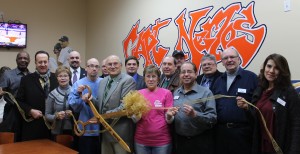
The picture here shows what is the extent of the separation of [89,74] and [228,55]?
165cm

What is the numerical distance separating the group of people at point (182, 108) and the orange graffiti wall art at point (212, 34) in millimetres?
801

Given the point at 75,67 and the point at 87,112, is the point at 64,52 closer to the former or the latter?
the point at 75,67

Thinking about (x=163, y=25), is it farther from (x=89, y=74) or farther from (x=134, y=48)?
(x=89, y=74)

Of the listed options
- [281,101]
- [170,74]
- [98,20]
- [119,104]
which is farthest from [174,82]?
[98,20]

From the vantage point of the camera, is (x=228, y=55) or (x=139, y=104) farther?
(x=228, y=55)

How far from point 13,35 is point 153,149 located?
5640 millimetres

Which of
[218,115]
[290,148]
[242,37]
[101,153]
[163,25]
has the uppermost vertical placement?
[163,25]

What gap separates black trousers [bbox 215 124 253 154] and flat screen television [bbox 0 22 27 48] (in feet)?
19.7

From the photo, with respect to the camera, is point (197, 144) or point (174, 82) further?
point (174, 82)

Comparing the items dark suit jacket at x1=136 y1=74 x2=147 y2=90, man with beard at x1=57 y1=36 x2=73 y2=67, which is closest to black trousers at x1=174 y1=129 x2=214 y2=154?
dark suit jacket at x1=136 y1=74 x2=147 y2=90

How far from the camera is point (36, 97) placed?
3514 millimetres

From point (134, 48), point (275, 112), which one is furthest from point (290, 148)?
point (134, 48)

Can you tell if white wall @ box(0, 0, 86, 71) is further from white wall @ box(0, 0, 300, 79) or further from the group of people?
the group of people

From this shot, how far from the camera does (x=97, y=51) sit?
7.54m
